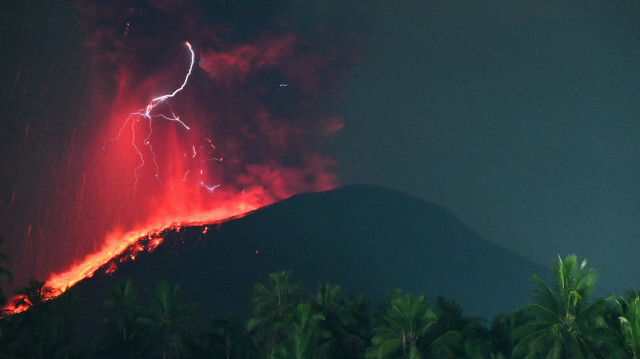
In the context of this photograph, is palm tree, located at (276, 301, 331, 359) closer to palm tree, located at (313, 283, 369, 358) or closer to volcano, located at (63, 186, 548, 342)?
palm tree, located at (313, 283, 369, 358)

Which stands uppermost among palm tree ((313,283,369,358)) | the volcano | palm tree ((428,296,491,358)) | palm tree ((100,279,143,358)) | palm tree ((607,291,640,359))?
the volcano

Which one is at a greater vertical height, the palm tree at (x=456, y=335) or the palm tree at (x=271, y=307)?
the palm tree at (x=271, y=307)

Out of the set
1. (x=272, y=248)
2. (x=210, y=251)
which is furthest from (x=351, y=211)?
(x=210, y=251)

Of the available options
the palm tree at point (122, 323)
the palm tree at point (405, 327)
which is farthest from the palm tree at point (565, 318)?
the palm tree at point (122, 323)

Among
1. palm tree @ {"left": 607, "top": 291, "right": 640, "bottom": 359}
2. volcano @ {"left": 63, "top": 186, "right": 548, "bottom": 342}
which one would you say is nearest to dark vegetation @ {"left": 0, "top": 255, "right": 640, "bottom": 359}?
palm tree @ {"left": 607, "top": 291, "right": 640, "bottom": 359}

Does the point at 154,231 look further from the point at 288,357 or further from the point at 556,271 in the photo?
the point at 556,271

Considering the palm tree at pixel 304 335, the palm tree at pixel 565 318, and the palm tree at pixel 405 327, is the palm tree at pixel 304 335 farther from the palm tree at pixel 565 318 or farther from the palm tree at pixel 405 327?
the palm tree at pixel 565 318
